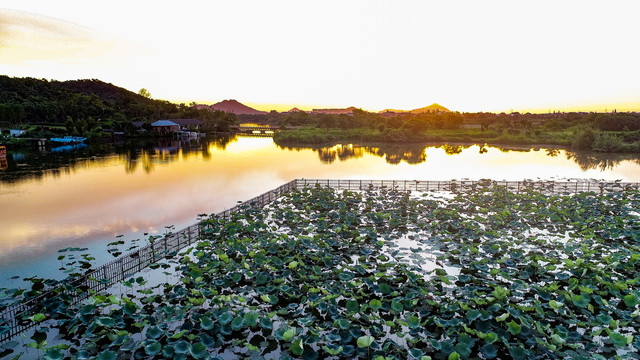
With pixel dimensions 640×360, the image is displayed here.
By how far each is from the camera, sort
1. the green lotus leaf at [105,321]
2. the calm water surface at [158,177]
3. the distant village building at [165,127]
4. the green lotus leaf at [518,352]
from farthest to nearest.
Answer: the distant village building at [165,127] → the calm water surface at [158,177] → the green lotus leaf at [105,321] → the green lotus leaf at [518,352]

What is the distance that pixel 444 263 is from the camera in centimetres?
1377

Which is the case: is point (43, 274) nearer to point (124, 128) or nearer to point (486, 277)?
point (486, 277)

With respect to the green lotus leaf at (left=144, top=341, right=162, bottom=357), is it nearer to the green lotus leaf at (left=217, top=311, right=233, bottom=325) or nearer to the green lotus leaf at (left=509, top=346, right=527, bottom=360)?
the green lotus leaf at (left=217, top=311, right=233, bottom=325)

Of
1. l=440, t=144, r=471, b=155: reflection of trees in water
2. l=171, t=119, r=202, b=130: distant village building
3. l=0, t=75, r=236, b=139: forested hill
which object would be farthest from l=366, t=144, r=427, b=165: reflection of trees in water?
l=0, t=75, r=236, b=139: forested hill

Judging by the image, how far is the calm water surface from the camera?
56.4 ft

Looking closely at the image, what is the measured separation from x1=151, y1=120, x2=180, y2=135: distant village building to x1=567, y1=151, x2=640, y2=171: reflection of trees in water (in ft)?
236

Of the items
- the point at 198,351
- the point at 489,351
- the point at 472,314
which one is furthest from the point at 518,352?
the point at 198,351

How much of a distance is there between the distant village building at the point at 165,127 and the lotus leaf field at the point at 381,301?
6921 cm

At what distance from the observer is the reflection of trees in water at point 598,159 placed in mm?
41969

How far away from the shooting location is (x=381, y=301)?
34.4ft

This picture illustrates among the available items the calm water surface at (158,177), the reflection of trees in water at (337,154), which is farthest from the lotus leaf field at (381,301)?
the reflection of trees in water at (337,154)

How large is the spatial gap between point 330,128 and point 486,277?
80.5m

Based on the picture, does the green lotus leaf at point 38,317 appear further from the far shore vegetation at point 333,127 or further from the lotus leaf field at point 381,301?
the far shore vegetation at point 333,127

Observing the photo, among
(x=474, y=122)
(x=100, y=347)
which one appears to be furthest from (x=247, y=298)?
(x=474, y=122)
